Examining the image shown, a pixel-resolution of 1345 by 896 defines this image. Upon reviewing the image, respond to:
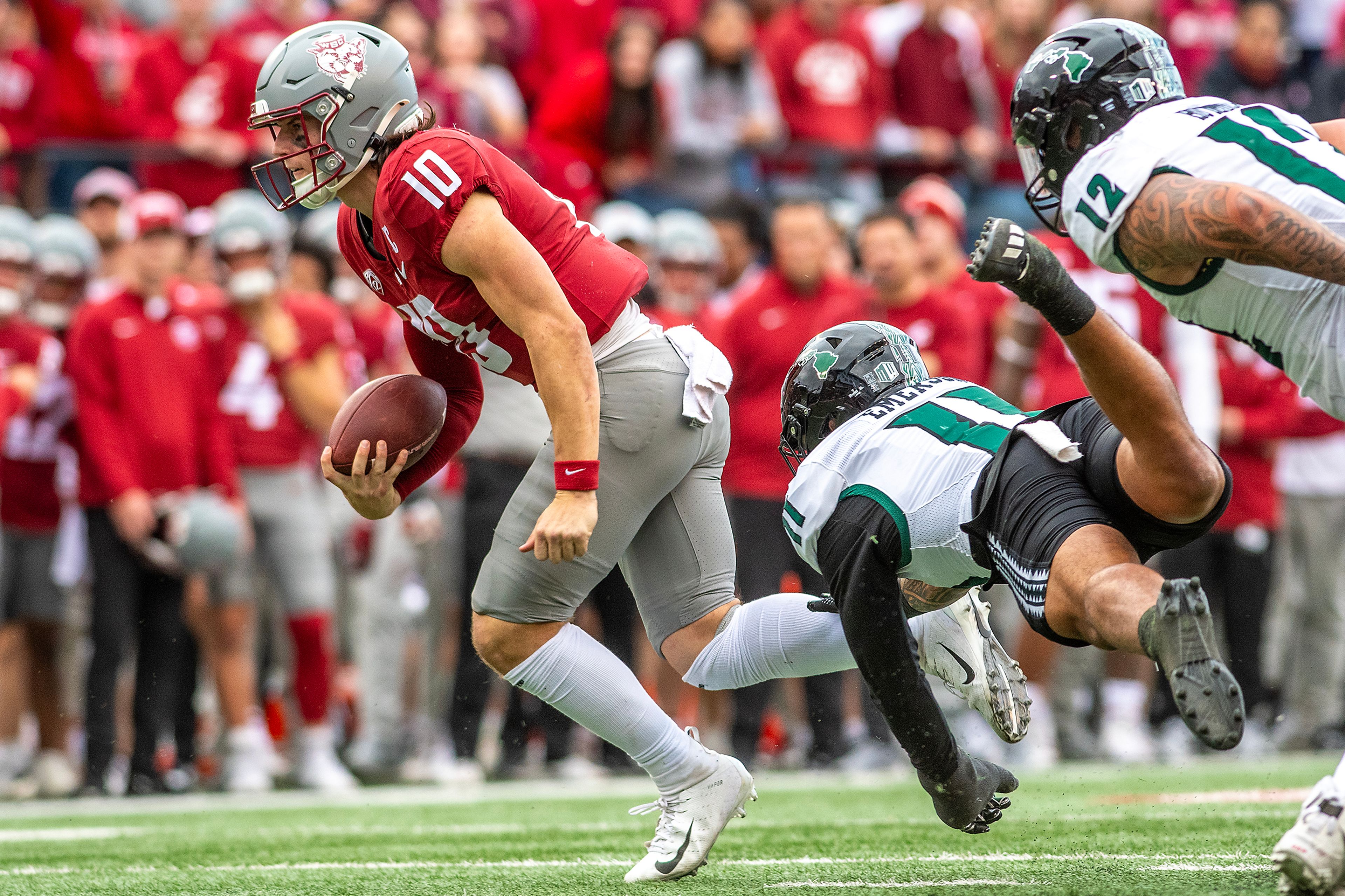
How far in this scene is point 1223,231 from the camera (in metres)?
3.03

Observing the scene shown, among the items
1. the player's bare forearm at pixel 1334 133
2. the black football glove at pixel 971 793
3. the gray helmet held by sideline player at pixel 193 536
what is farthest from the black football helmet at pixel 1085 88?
the gray helmet held by sideline player at pixel 193 536

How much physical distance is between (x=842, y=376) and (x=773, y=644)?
2.08 feet

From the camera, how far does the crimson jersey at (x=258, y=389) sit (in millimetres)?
7109

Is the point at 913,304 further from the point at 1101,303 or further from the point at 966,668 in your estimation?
the point at 966,668

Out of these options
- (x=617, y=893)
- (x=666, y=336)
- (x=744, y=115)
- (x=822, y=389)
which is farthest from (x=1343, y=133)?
(x=744, y=115)

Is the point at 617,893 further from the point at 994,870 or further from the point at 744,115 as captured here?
the point at 744,115

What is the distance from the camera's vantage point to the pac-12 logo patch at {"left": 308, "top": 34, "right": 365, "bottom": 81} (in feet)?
12.4

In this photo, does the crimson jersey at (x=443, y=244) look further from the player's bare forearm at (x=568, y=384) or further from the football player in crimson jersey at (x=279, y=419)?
the football player in crimson jersey at (x=279, y=419)

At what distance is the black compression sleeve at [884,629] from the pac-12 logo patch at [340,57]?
1472 mm

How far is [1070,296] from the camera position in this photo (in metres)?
3.22

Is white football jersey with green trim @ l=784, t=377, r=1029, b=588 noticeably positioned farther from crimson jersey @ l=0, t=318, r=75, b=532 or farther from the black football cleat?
crimson jersey @ l=0, t=318, r=75, b=532

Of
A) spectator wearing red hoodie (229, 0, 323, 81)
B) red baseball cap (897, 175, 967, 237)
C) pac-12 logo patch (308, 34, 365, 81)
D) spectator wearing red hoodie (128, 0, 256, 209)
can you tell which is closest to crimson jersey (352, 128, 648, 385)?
pac-12 logo patch (308, 34, 365, 81)

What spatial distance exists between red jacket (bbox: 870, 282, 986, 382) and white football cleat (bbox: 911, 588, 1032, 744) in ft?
10.8

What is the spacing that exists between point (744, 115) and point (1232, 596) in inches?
145
